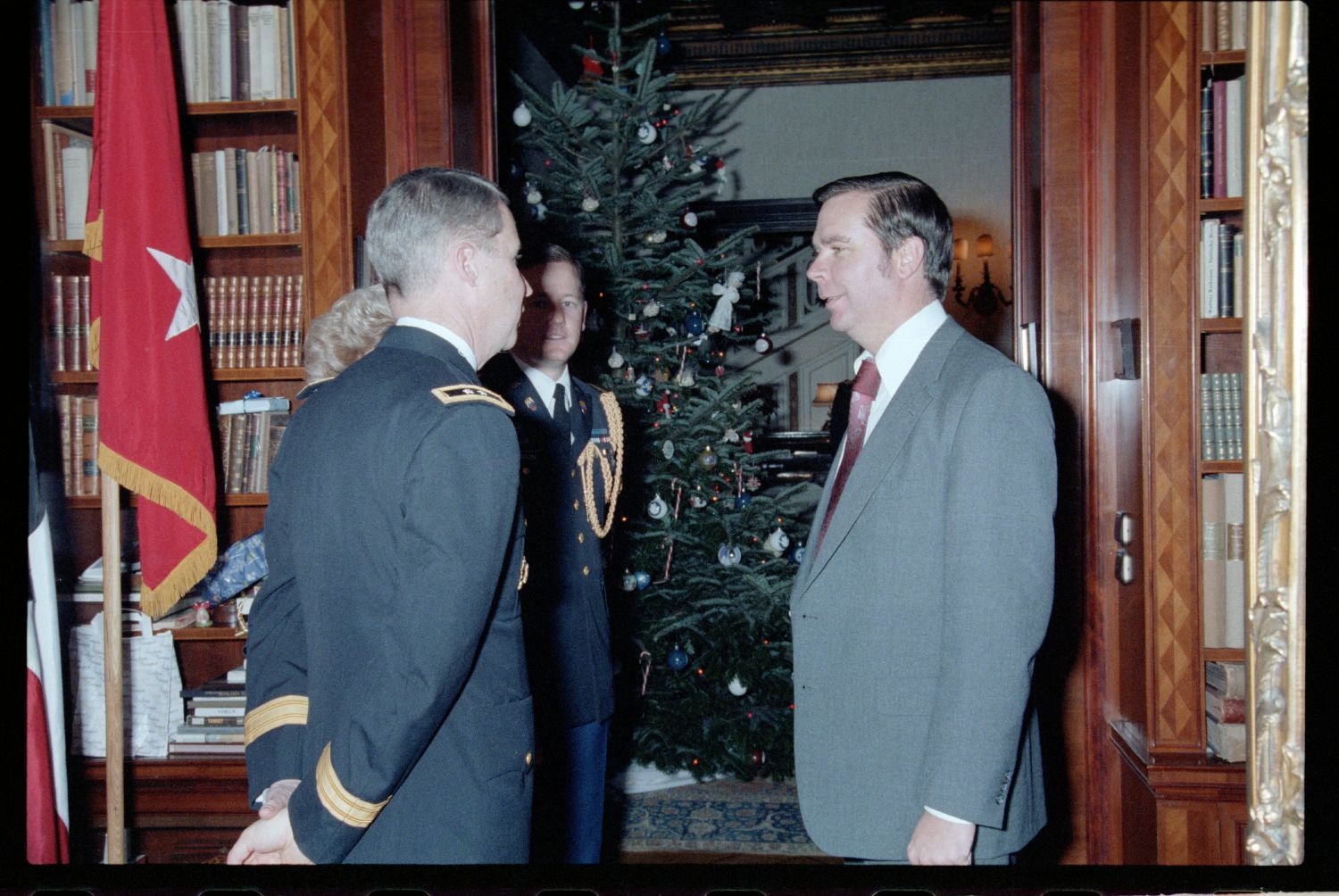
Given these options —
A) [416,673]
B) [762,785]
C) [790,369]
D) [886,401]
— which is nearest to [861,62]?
[790,369]

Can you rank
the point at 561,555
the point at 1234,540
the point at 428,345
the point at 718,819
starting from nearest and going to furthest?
the point at 428,345, the point at 1234,540, the point at 561,555, the point at 718,819

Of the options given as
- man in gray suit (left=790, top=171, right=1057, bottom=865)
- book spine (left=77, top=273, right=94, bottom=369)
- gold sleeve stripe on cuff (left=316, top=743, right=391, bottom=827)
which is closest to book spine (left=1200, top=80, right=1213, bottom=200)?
man in gray suit (left=790, top=171, right=1057, bottom=865)

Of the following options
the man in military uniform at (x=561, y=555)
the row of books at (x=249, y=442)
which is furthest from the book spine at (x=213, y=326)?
the man in military uniform at (x=561, y=555)

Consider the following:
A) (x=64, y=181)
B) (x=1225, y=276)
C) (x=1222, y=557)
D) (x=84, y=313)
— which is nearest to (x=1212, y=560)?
(x=1222, y=557)

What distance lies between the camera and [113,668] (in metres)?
2.09

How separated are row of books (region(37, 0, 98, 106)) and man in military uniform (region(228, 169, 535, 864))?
1843 mm

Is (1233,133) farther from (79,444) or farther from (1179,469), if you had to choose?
(79,444)

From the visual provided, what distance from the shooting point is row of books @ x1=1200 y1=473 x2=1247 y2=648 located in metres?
2.12

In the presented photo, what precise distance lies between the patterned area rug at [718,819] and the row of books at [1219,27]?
8.25 feet

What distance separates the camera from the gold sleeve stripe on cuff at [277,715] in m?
1.50

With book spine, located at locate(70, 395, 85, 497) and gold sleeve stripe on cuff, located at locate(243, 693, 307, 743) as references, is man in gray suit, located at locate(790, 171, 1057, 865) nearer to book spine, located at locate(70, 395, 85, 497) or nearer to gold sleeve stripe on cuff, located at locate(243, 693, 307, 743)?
gold sleeve stripe on cuff, located at locate(243, 693, 307, 743)

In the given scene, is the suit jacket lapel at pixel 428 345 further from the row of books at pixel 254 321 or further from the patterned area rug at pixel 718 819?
the patterned area rug at pixel 718 819

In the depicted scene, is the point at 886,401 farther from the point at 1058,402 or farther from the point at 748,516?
the point at 748,516

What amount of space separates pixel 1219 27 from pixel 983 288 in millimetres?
5161
